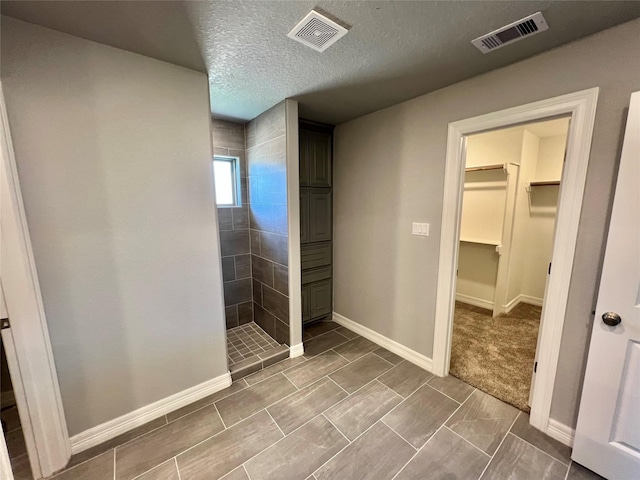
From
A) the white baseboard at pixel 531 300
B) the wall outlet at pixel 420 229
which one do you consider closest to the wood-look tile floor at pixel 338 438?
the wall outlet at pixel 420 229

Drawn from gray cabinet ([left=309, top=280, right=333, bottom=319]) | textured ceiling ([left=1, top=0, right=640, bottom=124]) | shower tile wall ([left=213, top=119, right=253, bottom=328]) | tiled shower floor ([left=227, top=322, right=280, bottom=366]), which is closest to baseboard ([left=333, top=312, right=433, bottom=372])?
gray cabinet ([left=309, top=280, right=333, bottom=319])

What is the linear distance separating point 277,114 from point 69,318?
2.16 meters

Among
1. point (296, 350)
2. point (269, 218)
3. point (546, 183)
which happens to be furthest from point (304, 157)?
point (546, 183)

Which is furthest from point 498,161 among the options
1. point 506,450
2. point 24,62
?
point 24,62

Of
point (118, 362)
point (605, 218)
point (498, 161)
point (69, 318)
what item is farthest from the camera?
point (498, 161)

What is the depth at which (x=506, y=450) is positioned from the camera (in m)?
1.57

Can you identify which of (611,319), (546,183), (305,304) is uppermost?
(546,183)

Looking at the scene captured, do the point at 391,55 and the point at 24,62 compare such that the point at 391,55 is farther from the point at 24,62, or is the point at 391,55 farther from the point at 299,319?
the point at 299,319

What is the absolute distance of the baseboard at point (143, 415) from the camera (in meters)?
1.61

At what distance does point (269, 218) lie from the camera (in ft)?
8.81

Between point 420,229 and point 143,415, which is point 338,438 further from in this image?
point 420,229

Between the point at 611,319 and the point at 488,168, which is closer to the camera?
the point at 611,319

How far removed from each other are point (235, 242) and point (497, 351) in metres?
3.09

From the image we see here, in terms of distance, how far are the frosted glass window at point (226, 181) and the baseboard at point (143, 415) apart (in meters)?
1.86
